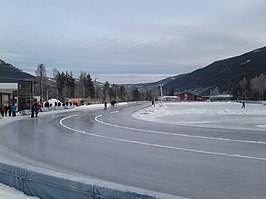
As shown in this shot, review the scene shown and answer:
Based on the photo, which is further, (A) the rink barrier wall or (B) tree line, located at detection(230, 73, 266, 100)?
(B) tree line, located at detection(230, 73, 266, 100)

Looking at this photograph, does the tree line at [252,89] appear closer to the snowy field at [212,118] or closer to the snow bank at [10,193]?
the snowy field at [212,118]

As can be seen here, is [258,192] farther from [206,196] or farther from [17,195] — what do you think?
[17,195]

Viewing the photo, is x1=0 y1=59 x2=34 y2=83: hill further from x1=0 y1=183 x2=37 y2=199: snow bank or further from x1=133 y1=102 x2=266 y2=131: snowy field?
x1=0 y1=183 x2=37 y2=199: snow bank

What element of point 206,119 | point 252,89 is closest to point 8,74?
point 206,119

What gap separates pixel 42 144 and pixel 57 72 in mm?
162400

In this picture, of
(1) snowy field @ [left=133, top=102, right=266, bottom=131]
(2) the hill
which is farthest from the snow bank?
(2) the hill

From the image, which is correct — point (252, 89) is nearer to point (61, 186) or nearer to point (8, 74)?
point (8, 74)

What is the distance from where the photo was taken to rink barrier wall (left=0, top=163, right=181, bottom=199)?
17.8 ft

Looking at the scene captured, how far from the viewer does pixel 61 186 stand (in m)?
6.36

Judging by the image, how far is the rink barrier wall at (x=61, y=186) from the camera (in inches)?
213

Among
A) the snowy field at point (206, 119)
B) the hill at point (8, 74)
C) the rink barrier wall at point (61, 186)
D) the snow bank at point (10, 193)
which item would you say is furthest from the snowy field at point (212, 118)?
the hill at point (8, 74)

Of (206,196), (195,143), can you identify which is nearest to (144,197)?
(206,196)

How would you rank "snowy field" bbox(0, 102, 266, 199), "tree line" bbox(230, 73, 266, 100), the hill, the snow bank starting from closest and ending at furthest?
the snow bank → "snowy field" bbox(0, 102, 266, 199) → the hill → "tree line" bbox(230, 73, 266, 100)

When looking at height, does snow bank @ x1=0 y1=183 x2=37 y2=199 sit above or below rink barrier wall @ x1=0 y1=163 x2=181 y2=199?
below
